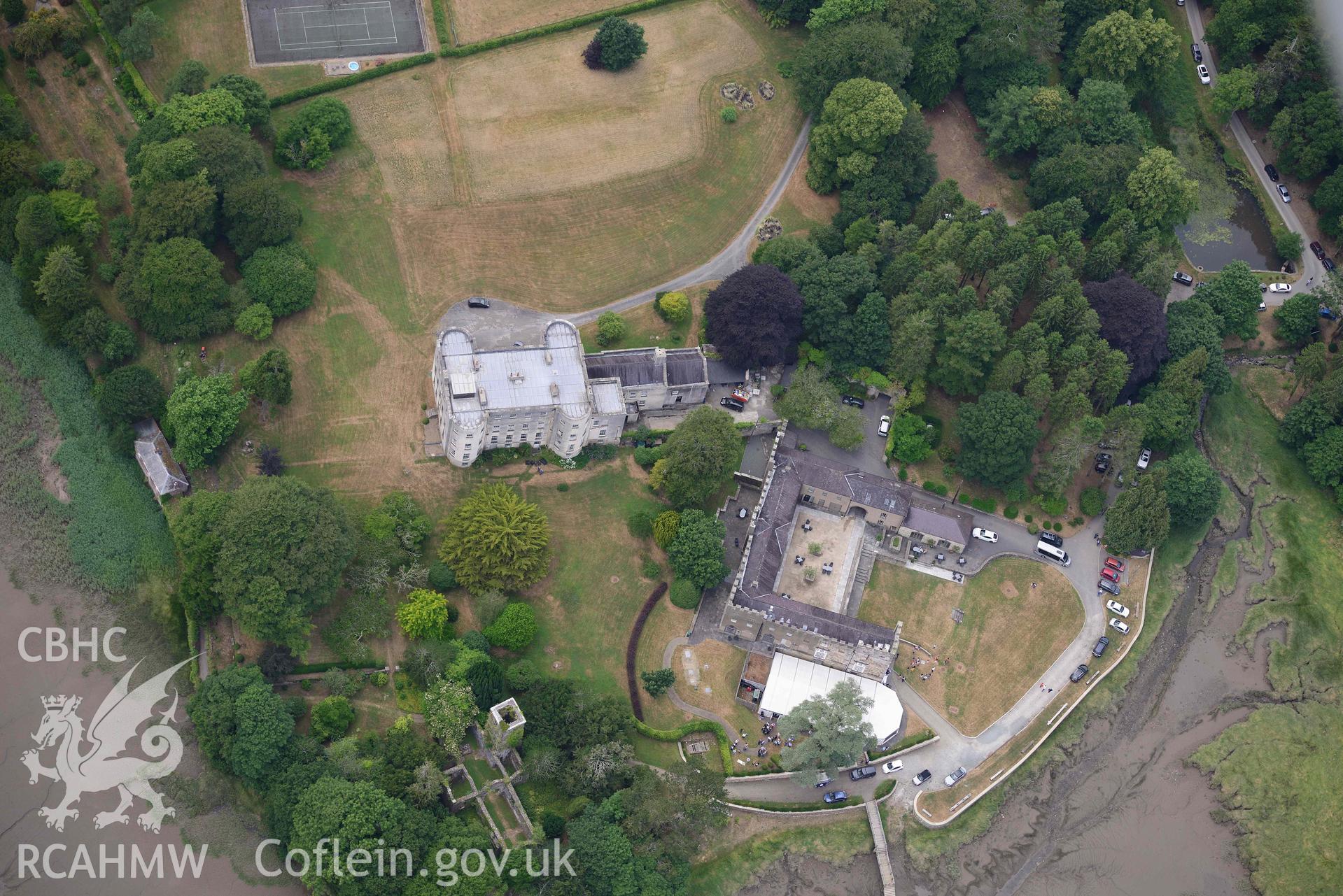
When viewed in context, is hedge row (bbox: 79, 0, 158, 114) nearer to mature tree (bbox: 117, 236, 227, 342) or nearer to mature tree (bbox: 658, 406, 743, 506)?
mature tree (bbox: 117, 236, 227, 342)

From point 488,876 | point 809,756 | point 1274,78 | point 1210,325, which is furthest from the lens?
point 1274,78

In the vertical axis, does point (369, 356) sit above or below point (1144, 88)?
below

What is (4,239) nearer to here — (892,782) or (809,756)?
(809,756)

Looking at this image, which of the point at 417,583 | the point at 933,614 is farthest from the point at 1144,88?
the point at 417,583

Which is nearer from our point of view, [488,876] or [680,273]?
[488,876]

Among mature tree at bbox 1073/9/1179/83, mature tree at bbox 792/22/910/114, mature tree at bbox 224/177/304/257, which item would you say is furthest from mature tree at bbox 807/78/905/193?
mature tree at bbox 224/177/304/257

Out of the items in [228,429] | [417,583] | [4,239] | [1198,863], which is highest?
[4,239]

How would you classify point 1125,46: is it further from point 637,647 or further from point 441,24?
A: point 637,647
